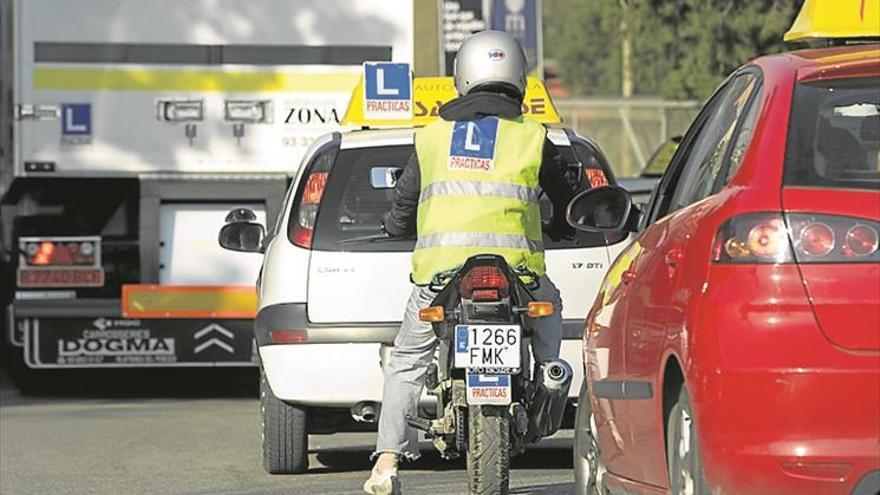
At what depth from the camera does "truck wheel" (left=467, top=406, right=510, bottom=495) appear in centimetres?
748

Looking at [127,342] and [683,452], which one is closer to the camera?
[683,452]

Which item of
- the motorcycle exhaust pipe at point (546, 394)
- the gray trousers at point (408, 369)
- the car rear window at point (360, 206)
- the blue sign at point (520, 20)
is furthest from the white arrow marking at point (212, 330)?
the blue sign at point (520, 20)

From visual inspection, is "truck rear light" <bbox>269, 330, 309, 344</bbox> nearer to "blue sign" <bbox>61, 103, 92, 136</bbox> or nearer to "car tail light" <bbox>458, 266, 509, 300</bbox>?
"car tail light" <bbox>458, 266, 509, 300</bbox>

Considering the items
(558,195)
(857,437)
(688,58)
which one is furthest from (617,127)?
(857,437)

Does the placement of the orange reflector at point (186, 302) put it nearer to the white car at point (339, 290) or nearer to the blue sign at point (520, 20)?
the white car at point (339, 290)

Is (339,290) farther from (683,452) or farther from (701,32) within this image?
(701,32)

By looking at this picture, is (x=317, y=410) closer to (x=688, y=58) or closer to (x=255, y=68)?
(x=255, y=68)

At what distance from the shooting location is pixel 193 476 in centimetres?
1006

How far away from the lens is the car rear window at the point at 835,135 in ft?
18.2

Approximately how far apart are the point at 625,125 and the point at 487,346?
30150 millimetres

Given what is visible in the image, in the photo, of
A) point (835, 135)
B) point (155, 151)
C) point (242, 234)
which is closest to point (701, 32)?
point (155, 151)

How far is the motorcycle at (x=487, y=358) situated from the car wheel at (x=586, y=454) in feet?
0.63

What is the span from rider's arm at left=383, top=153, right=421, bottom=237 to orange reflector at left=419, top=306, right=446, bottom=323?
50 centimetres

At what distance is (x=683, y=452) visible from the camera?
234 inches
